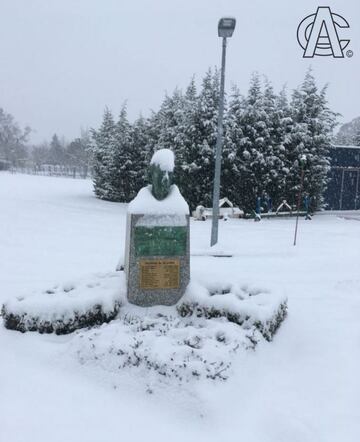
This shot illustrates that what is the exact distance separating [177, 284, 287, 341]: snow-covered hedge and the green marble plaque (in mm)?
646

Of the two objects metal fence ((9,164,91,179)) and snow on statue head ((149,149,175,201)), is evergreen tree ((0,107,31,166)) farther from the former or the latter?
snow on statue head ((149,149,175,201))

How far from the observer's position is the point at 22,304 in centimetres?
579

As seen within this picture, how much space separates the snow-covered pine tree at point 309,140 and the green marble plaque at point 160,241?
1839 centimetres

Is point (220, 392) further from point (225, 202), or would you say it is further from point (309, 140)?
point (309, 140)

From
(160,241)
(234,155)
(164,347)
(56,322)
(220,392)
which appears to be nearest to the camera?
(220,392)

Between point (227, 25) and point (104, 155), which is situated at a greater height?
point (227, 25)

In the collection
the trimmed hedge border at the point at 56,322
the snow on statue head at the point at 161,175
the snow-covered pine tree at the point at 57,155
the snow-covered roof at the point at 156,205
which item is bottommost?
the trimmed hedge border at the point at 56,322

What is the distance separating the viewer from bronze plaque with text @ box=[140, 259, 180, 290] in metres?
6.21

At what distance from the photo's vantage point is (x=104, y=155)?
1278 inches

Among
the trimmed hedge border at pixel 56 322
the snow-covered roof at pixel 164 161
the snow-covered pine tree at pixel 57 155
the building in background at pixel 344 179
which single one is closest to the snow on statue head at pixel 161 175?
the snow-covered roof at pixel 164 161

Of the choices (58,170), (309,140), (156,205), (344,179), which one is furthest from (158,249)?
(58,170)

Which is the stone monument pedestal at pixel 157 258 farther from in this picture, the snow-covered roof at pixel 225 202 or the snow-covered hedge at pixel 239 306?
the snow-covered roof at pixel 225 202

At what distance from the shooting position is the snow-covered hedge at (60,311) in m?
5.72

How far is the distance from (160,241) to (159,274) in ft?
1.61
